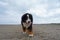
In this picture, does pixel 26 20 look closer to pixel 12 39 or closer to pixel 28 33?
pixel 28 33

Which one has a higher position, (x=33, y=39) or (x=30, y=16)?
(x=30, y=16)

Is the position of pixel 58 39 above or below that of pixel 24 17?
below

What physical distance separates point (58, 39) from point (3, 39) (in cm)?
313

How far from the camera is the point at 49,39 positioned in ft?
40.9

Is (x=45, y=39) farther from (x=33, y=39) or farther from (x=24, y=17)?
(x=24, y=17)

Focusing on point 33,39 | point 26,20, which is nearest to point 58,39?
point 33,39

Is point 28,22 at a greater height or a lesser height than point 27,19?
lesser

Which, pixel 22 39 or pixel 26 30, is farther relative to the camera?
pixel 26 30

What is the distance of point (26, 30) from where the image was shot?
1468cm

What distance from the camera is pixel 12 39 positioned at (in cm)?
1244

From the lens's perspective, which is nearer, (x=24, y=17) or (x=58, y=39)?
(x=58, y=39)

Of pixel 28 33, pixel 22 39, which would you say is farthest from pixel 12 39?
pixel 28 33

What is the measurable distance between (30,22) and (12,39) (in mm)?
1996

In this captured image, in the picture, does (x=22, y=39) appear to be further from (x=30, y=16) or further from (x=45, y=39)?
(x=30, y=16)
